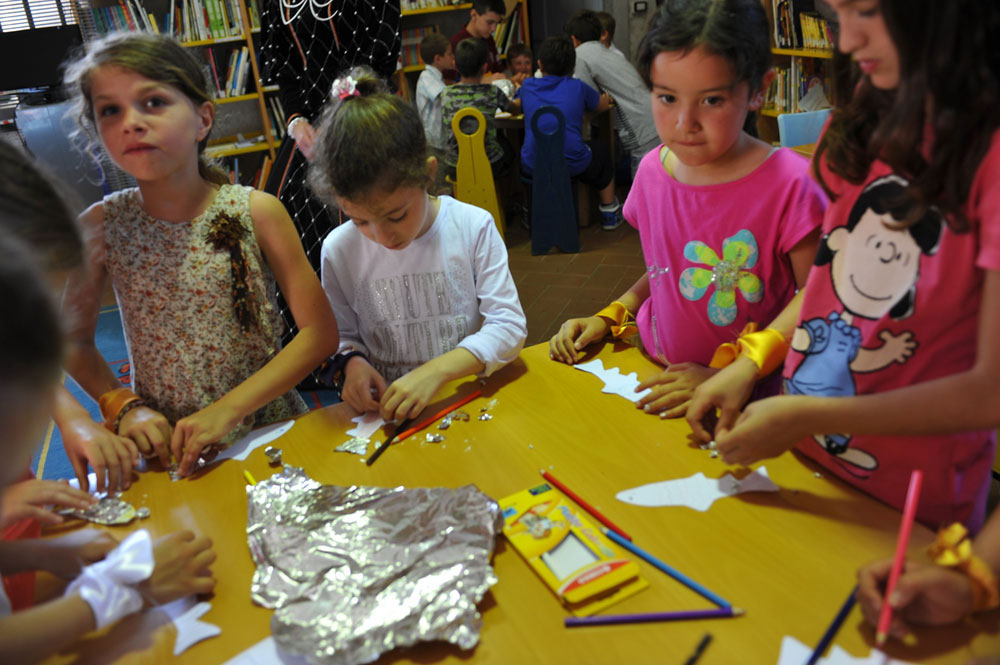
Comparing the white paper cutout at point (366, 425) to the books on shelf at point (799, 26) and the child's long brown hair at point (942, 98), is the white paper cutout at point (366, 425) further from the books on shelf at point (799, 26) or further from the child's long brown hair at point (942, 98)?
the books on shelf at point (799, 26)

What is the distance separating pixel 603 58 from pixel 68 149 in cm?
368

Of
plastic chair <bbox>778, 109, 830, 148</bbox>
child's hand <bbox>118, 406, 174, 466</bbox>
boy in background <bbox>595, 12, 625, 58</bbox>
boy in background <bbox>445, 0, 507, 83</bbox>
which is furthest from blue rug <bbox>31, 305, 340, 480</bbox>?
boy in background <bbox>595, 12, 625, 58</bbox>

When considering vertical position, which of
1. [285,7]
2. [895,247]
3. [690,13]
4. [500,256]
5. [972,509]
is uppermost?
[285,7]

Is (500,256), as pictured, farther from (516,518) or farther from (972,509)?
(972,509)

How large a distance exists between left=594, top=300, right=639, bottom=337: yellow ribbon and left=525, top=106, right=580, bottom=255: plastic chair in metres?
3.08

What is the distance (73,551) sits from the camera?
35.3 inches

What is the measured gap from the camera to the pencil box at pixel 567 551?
2.55ft

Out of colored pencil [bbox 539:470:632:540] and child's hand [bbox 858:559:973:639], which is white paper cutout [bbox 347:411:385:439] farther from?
child's hand [bbox 858:559:973:639]

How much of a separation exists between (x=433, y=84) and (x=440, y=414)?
4.00 m

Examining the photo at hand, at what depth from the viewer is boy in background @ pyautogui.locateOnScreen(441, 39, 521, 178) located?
4.43 m

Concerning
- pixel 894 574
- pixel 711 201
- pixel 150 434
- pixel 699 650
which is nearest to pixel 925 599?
pixel 894 574

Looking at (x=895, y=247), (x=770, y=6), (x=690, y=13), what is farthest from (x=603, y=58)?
(x=895, y=247)

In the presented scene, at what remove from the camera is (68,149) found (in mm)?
4785

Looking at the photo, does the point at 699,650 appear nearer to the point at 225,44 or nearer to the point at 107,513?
the point at 107,513
